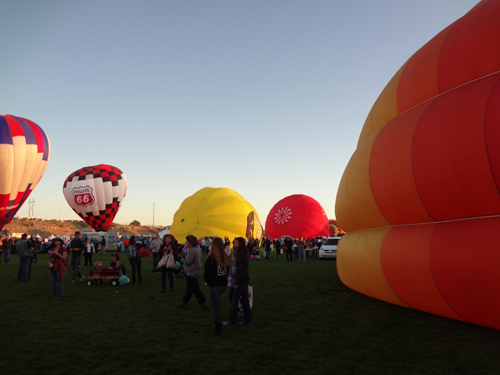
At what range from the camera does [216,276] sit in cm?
622

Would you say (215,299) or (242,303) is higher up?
(215,299)

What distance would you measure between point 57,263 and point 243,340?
20.4ft

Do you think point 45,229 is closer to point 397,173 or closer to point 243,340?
point 243,340

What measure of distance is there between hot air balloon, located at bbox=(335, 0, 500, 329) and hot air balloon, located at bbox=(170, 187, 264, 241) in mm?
24529

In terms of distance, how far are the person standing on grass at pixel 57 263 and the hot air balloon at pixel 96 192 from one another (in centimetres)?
2437

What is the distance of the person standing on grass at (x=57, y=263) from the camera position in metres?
9.52

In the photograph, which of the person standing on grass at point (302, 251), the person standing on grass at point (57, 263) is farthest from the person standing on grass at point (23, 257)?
the person standing on grass at point (302, 251)

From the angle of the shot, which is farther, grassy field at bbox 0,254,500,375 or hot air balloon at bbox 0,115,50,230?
hot air balloon at bbox 0,115,50,230

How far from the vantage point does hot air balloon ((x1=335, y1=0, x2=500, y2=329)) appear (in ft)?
18.9

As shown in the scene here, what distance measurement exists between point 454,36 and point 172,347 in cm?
771

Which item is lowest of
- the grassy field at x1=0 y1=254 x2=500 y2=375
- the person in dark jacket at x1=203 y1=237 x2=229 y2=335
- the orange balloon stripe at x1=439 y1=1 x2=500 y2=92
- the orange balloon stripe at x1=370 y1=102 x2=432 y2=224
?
the grassy field at x1=0 y1=254 x2=500 y2=375

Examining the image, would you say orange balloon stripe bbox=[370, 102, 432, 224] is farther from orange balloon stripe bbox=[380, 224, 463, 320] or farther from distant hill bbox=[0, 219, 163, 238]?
distant hill bbox=[0, 219, 163, 238]

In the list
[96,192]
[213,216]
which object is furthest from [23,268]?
[96,192]

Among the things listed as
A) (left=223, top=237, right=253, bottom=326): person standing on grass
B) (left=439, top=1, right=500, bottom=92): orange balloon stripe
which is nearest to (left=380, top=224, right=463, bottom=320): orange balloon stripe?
(left=439, top=1, right=500, bottom=92): orange balloon stripe
